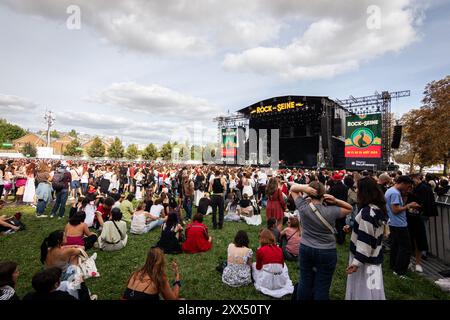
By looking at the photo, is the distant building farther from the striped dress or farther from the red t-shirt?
the striped dress

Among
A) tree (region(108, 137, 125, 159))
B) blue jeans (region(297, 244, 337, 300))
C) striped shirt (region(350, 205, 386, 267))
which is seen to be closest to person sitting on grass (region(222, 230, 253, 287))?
blue jeans (region(297, 244, 337, 300))

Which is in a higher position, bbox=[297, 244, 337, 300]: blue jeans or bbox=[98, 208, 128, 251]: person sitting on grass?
bbox=[297, 244, 337, 300]: blue jeans

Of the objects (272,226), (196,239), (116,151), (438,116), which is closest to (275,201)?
(272,226)

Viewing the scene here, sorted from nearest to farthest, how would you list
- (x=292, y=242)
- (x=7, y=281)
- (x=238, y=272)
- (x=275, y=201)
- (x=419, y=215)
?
(x=7, y=281)
(x=238, y=272)
(x=419, y=215)
(x=292, y=242)
(x=275, y=201)

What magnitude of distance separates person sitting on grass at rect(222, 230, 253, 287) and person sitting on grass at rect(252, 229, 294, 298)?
0.70ft

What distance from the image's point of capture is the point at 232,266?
4352 millimetres

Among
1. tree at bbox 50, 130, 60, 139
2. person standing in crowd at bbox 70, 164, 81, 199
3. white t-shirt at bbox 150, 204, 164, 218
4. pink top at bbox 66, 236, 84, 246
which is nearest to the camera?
pink top at bbox 66, 236, 84, 246

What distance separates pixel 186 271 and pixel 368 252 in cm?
342

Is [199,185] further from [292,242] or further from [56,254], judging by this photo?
[56,254]

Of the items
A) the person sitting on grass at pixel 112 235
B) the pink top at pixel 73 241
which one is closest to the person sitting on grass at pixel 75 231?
the pink top at pixel 73 241

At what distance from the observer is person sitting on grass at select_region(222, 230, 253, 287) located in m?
4.29

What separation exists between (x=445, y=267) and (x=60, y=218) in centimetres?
1105

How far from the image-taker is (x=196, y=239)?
19.6 ft
